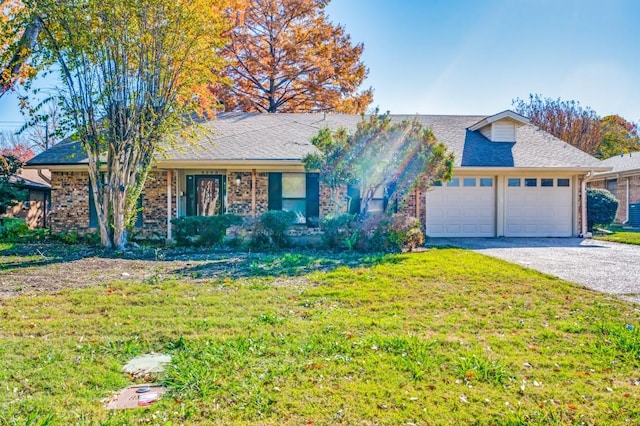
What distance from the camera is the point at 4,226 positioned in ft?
39.0

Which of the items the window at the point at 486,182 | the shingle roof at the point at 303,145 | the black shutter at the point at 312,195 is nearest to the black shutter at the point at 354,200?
the black shutter at the point at 312,195

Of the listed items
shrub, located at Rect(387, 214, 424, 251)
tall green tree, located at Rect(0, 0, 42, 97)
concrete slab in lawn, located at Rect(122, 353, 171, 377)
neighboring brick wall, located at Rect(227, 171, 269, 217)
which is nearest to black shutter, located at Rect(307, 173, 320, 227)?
neighboring brick wall, located at Rect(227, 171, 269, 217)

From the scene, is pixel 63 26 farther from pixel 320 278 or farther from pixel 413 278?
pixel 413 278

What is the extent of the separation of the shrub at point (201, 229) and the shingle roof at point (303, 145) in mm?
2243

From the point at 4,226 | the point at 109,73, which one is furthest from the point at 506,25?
the point at 4,226

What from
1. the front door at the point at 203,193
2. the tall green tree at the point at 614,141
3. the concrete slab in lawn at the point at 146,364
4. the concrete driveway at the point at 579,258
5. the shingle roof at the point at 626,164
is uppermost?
the tall green tree at the point at 614,141

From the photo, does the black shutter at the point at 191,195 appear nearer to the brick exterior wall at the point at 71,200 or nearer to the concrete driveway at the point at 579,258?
the brick exterior wall at the point at 71,200

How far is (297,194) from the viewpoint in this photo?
1295 centimetres

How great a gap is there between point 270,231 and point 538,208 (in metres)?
9.41

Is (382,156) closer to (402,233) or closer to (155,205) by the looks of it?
(402,233)

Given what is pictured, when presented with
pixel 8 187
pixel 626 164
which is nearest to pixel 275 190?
pixel 8 187

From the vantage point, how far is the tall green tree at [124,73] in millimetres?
8977

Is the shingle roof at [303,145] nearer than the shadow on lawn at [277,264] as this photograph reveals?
No

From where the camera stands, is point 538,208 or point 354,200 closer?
point 354,200
